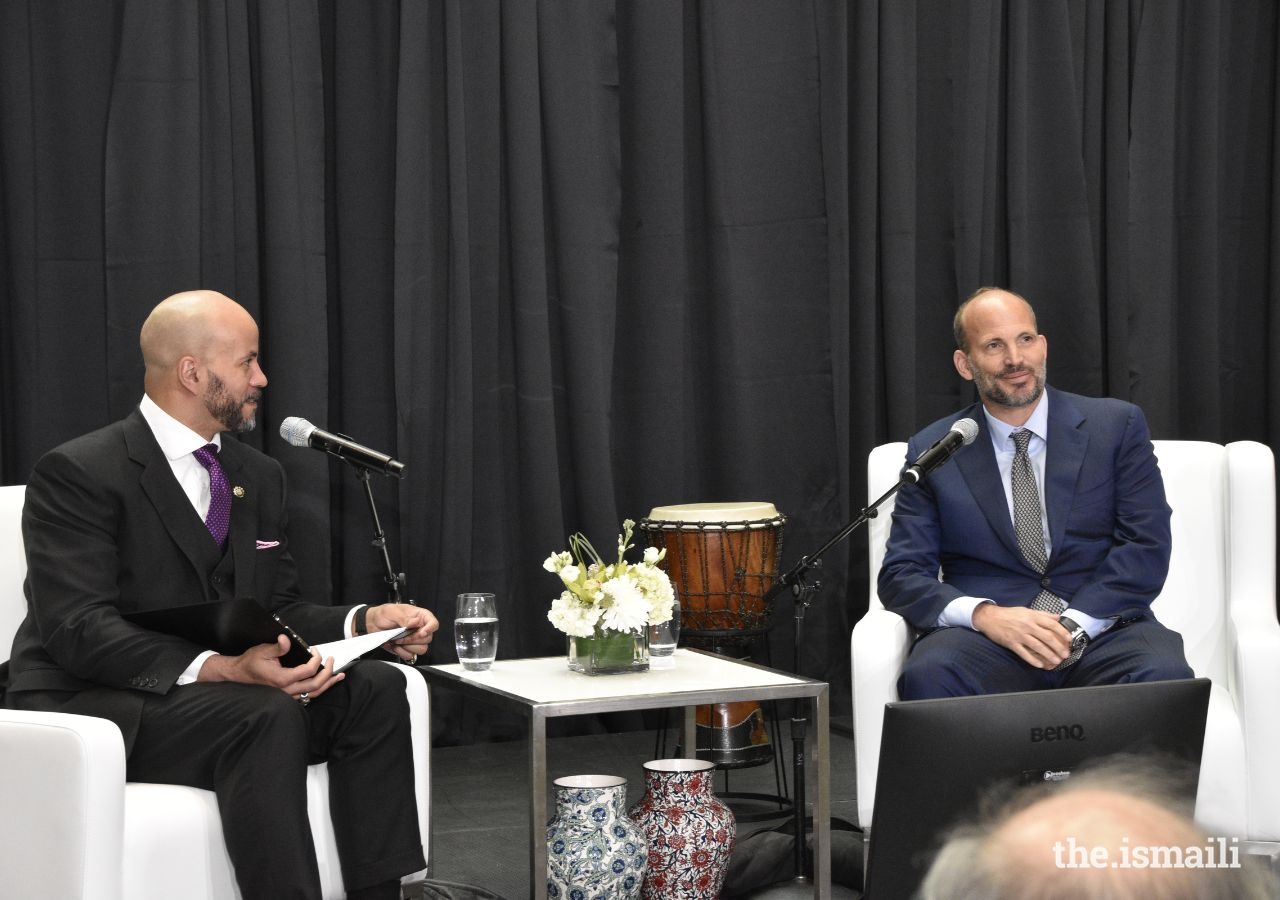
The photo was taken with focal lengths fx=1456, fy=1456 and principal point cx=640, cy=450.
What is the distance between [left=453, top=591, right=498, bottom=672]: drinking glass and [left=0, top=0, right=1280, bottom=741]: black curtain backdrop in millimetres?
1258

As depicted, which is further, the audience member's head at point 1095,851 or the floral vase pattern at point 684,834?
the floral vase pattern at point 684,834

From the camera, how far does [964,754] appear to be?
5.08ft

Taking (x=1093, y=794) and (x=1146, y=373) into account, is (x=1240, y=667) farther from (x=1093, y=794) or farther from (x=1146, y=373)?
(x=1146, y=373)

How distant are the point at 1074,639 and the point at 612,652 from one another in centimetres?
103

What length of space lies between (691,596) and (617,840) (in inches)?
48.4

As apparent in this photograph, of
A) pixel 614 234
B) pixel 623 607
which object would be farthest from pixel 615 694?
pixel 614 234

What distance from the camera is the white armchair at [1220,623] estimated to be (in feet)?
9.88

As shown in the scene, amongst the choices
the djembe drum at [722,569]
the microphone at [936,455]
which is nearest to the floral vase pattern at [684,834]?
the microphone at [936,455]

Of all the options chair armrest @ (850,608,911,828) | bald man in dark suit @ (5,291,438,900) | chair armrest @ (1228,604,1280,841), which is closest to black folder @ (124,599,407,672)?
bald man in dark suit @ (5,291,438,900)

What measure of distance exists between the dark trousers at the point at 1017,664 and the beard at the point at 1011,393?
0.58 m

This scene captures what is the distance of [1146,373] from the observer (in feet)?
16.6

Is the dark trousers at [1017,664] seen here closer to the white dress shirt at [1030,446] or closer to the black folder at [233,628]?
the white dress shirt at [1030,446]

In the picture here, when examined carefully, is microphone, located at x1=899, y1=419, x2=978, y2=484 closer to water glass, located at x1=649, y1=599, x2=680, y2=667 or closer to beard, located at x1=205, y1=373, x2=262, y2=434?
water glass, located at x1=649, y1=599, x2=680, y2=667

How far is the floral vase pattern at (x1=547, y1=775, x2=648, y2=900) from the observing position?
282cm
